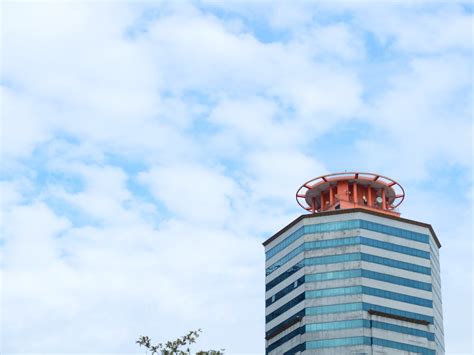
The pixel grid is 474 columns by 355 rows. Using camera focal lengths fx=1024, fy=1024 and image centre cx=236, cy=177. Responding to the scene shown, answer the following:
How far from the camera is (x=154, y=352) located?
5027 inches

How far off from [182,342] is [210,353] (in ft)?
12.9

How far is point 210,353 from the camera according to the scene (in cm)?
12794

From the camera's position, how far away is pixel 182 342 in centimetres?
12688

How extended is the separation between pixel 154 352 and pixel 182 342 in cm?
388

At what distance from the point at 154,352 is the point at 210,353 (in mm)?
6986
